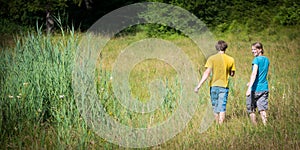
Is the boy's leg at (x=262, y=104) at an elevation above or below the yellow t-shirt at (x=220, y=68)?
below

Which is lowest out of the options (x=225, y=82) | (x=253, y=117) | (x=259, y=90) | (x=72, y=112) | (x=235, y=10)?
(x=253, y=117)

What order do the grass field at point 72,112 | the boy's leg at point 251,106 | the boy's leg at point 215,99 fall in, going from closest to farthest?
the grass field at point 72,112 → the boy's leg at point 251,106 → the boy's leg at point 215,99

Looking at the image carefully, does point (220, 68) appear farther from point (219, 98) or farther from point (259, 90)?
point (259, 90)

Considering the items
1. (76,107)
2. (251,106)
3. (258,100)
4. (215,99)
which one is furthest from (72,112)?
(258,100)

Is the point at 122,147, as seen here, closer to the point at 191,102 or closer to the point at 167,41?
the point at 191,102

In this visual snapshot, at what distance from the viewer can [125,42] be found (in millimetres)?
17531

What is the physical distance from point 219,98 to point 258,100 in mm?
542

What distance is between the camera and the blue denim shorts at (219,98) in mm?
6682

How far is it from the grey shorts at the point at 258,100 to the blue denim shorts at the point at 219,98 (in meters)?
0.34

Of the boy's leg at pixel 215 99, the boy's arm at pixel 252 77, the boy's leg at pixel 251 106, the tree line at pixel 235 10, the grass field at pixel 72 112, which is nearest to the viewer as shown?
the grass field at pixel 72 112

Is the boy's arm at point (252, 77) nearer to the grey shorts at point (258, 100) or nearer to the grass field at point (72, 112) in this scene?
the grey shorts at point (258, 100)

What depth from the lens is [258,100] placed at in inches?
264

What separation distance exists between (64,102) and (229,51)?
29.0 ft

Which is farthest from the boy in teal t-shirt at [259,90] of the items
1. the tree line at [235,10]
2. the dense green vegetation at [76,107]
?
the tree line at [235,10]
